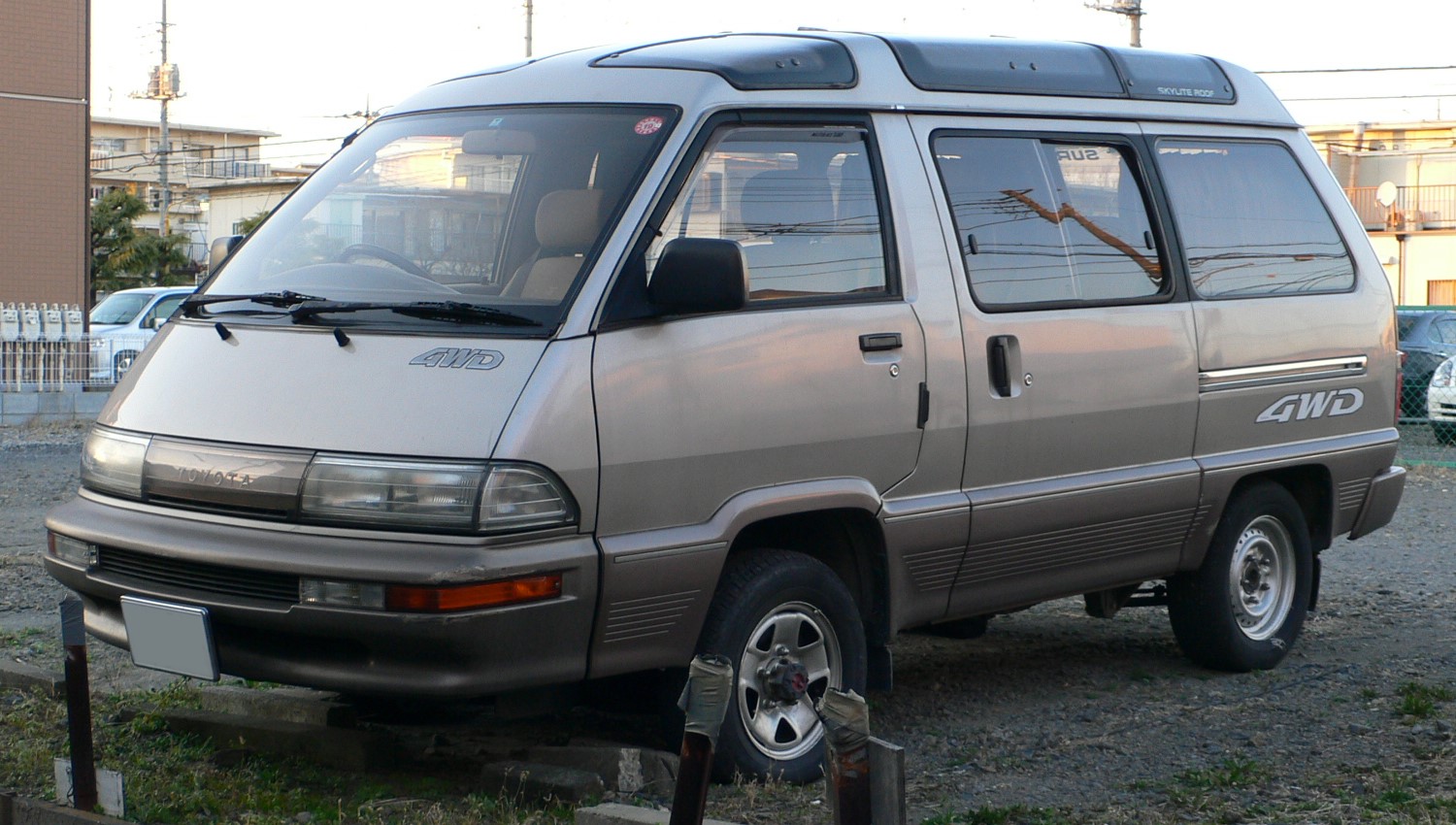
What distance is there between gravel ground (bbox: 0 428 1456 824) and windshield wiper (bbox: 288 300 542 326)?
1.42 meters

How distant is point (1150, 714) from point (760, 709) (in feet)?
5.89

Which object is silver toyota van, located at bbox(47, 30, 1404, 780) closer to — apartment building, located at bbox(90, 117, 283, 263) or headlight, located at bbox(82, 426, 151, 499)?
headlight, located at bbox(82, 426, 151, 499)

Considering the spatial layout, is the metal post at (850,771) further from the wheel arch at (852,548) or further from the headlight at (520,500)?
the wheel arch at (852,548)

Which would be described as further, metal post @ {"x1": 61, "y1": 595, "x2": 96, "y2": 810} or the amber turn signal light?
metal post @ {"x1": 61, "y1": 595, "x2": 96, "y2": 810}

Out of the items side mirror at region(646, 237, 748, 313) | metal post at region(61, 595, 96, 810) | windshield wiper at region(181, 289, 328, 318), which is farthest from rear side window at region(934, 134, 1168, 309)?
metal post at region(61, 595, 96, 810)

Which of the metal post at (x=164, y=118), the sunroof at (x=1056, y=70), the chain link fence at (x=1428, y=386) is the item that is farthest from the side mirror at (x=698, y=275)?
the metal post at (x=164, y=118)

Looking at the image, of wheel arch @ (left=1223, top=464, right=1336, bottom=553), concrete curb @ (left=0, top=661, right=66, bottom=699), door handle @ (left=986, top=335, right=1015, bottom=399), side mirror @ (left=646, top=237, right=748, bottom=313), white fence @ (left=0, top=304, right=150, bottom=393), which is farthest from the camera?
white fence @ (left=0, top=304, right=150, bottom=393)

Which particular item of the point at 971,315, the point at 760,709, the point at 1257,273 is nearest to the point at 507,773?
the point at 760,709

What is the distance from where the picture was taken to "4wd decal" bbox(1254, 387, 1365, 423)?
20.3 ft

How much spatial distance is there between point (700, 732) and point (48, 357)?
15.2 meters

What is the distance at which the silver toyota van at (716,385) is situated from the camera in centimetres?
403

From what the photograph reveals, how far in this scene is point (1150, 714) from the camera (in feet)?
18.8

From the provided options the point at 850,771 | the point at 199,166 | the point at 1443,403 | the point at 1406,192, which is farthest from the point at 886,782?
the point at 199,166

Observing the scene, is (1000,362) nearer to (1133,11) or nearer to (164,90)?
(1133,11)
